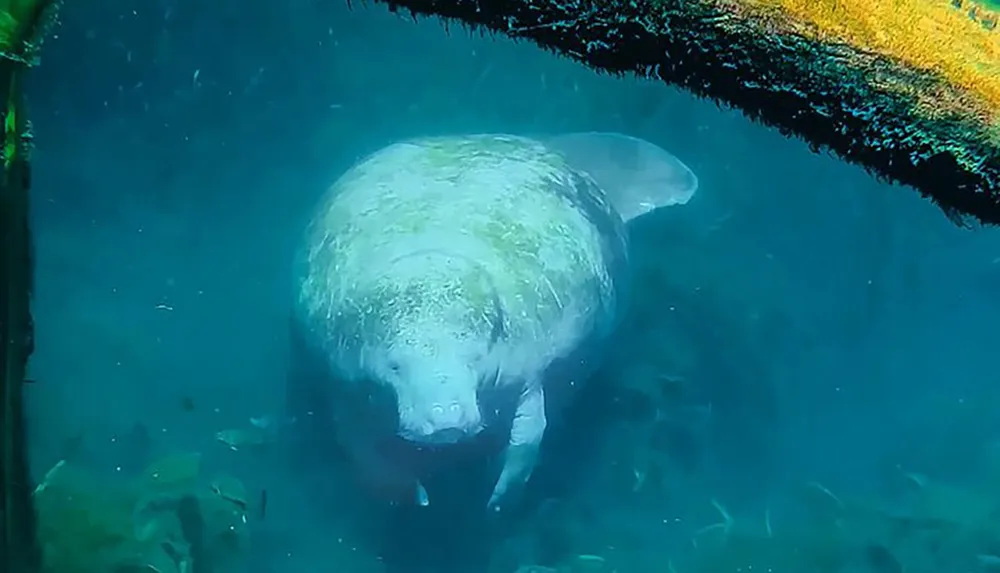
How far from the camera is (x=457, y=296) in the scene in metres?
3.00

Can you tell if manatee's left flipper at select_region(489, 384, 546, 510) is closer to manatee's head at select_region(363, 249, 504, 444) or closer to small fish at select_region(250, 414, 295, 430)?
manatee's head at select_region(363, 249, 504, 444)

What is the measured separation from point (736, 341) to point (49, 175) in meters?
3.79

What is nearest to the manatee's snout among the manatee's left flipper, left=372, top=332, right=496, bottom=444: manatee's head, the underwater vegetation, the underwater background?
left=372, top=332, right=496, bottom=444: manatee's head

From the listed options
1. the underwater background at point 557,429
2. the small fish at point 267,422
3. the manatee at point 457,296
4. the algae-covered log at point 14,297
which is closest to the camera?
the algae-covered log at point 14,297

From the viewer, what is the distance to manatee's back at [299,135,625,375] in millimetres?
3176

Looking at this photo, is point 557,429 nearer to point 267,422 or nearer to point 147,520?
point 267,422

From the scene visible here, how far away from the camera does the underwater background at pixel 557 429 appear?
3604mm

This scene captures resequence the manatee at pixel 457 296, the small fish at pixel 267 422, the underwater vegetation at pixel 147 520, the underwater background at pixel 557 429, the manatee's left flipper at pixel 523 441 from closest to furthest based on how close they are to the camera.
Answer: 1. the manatee at pixel 457 296
2. the underwater vegetation at pixel 147 520
3. the manatee's left flipper at pixel 523 441
4. the underwater background at pixel 557 429
5. the small fish at pixel 267 422

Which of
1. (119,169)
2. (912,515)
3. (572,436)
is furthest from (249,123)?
(912,515)

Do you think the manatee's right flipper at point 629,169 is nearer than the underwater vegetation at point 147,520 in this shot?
No

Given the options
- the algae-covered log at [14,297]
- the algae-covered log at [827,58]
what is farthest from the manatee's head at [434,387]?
the algae-covered log at [827,58]

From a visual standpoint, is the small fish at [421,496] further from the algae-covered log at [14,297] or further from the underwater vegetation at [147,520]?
the algae-covered log at [14,297]

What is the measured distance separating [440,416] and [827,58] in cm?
224

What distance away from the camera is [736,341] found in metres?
4.37
